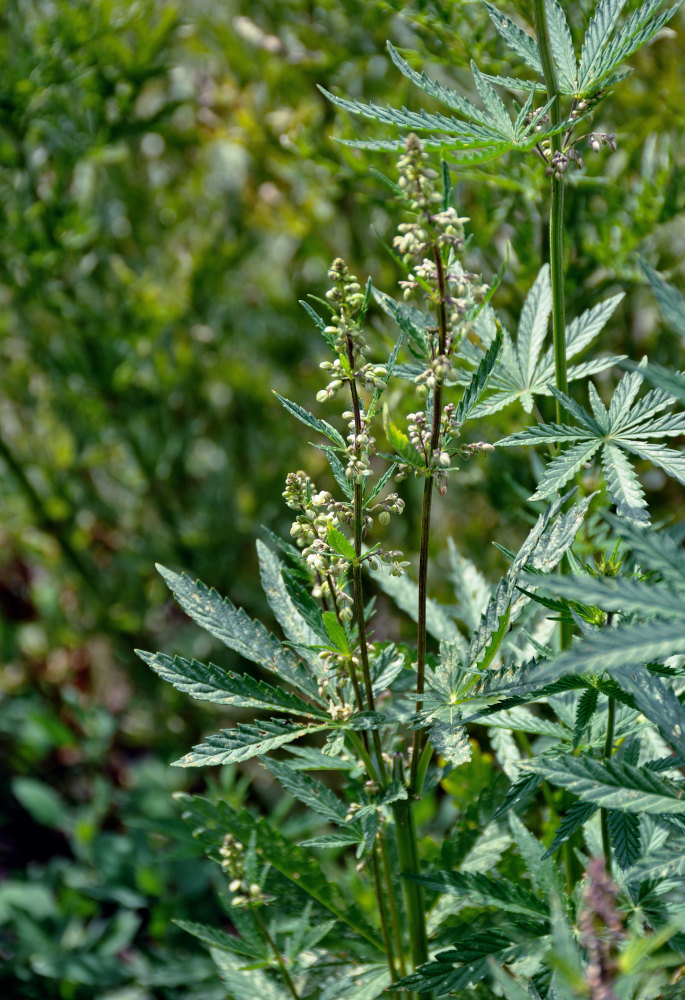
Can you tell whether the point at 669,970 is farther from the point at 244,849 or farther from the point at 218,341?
the point at 218,341

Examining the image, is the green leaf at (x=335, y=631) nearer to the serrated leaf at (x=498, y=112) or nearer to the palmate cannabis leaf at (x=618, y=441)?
the palmate cannabis leaf at (x=618, y=441)

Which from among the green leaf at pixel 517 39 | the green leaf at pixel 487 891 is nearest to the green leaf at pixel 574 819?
the green leaf at pixel 487 891

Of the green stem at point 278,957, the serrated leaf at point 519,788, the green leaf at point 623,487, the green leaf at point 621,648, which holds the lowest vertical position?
the green stem at point 278,957

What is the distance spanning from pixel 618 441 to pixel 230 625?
339 mm

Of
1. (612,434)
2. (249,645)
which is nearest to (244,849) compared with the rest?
(249,645)

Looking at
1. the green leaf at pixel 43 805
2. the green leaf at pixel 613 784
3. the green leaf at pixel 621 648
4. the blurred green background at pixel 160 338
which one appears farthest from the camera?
the green leaf at pixel 43 805

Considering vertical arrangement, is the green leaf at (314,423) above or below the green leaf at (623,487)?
above

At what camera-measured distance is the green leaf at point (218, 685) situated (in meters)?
0.65

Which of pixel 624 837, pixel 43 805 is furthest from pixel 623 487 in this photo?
pixel 43 805

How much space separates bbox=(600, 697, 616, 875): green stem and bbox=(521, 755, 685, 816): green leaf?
73mm

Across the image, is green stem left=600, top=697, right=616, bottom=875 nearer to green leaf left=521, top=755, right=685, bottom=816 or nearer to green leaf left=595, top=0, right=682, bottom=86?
green leaf left=521, top=755, right=685, bottom=816

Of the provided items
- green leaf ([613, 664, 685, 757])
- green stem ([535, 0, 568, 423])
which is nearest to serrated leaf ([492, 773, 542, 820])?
green leaf ([613, 664, 685, 757])

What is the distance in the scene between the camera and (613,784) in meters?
0.57

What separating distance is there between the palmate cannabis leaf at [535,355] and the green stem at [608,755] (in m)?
0.25
